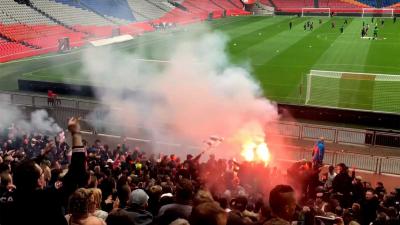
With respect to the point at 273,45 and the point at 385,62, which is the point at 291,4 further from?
the point at 385,62

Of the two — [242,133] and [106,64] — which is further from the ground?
[106,64]

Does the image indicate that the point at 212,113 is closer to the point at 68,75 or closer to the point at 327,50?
the point at 68,75

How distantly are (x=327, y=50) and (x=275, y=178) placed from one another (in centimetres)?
2245

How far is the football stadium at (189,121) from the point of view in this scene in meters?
3.85

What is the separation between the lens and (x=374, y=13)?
55250mm

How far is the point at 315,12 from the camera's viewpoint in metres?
57.6

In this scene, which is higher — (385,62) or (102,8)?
(102,8)

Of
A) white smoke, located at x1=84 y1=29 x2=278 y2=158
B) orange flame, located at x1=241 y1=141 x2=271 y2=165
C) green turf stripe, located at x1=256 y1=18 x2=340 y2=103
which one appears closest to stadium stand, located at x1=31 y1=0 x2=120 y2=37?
white smoke, located at x1=84 y1=29 x2=278 y2=158

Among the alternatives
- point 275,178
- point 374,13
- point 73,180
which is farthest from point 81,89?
point 374,13

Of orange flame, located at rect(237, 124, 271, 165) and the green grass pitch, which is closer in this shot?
orange flame, located at rect(237, 124, 271, 165)

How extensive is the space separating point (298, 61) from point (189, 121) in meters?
12.6

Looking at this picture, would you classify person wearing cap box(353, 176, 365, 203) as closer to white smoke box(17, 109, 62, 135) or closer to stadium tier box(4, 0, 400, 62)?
white smoke box(17, 109, 62, 135)

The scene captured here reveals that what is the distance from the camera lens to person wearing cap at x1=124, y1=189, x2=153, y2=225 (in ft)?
12.0

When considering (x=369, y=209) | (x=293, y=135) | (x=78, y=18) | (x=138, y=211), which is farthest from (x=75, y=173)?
(x=78, y=18)
